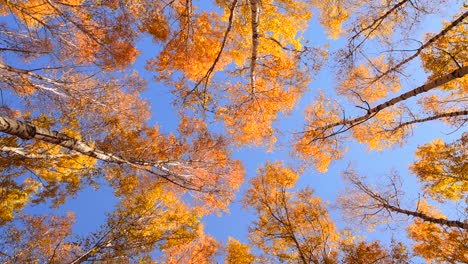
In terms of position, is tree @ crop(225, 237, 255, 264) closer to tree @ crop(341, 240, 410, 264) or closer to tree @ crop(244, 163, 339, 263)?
tree @ crop(244, 163, 339, 263)

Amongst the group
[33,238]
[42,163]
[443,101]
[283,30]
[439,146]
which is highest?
[283,30]

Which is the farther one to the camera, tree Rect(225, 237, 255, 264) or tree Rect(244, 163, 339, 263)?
tree Rect(225, 237, 255, 264)

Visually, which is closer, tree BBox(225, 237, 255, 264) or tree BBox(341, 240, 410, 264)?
tree BBox(341, 240, 410, 264)

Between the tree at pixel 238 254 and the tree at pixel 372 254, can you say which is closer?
the tree at pixel 372 254

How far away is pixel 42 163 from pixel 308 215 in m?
8.01

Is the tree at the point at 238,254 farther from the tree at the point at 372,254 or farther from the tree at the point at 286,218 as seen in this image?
the tree at the point at 372,254

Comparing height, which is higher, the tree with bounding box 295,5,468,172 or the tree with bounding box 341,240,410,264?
A: the tree with bounding box 295,5,468,172

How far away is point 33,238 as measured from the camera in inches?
411

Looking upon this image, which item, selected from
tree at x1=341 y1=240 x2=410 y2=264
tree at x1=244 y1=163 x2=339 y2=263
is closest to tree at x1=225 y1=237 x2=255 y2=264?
tree at x1=244 y1=163 x2=339 y2=263

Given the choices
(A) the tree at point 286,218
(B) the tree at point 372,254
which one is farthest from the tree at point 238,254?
(B) the tree at point 372,254

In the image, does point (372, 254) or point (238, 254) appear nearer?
point (372, 254)

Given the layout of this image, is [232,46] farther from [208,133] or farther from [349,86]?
[349,86]

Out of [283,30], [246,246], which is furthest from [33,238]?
[283,30]

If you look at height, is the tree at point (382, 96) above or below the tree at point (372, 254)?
above
